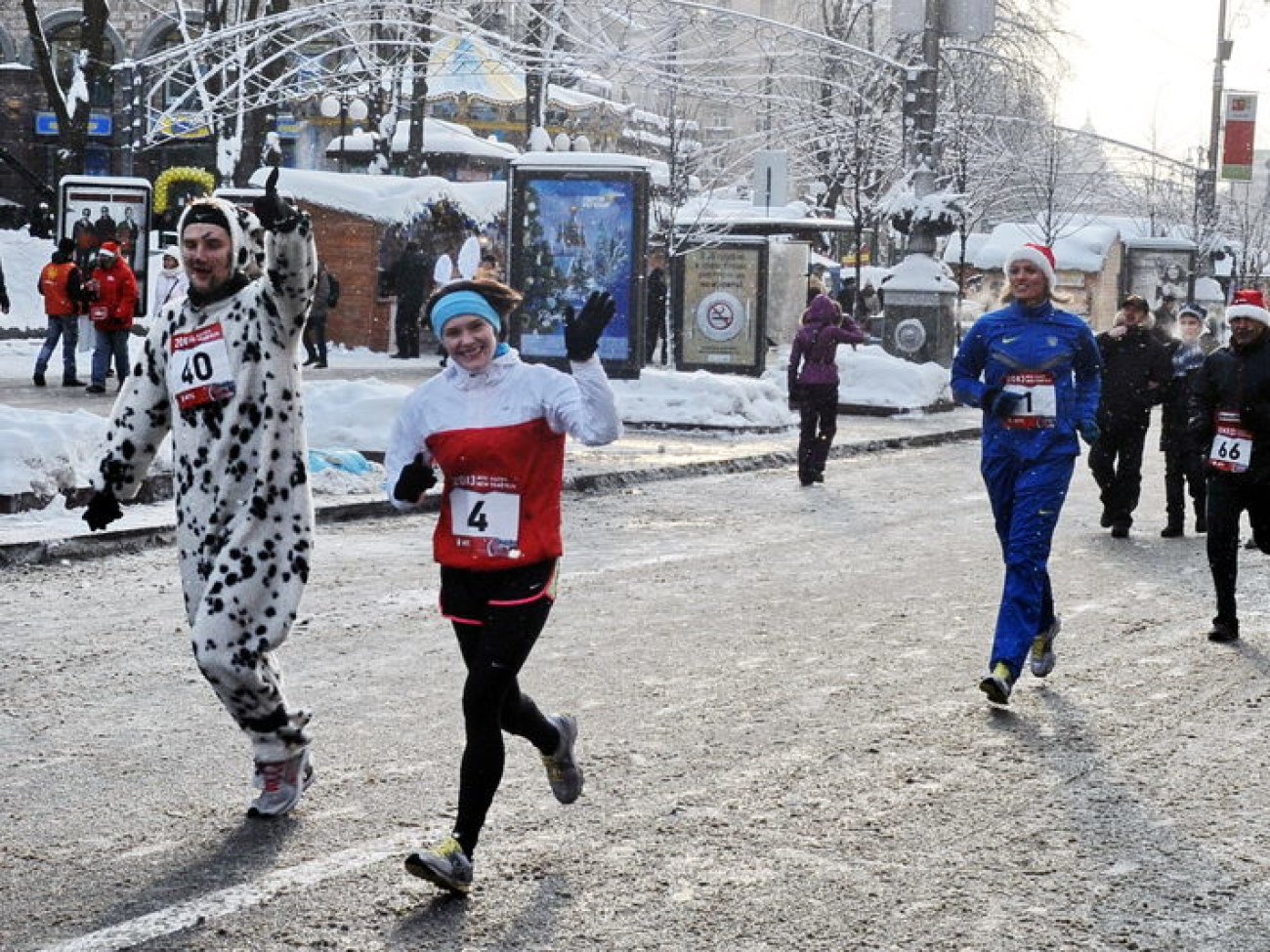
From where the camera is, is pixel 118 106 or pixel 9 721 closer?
pixel 9 721

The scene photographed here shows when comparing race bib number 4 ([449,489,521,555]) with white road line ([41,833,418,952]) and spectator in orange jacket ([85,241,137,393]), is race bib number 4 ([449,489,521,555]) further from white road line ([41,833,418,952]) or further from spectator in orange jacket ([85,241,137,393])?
spectator in orange jacket ([85,241,137,393])

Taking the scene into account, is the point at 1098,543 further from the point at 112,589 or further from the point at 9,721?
the point at 9,721

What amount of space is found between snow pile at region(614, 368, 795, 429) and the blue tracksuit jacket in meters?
12.6

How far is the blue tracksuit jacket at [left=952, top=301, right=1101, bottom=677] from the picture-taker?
7895 millimetres

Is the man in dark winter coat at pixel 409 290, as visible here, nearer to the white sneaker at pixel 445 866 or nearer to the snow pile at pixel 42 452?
the snow pile at pixel 42 452

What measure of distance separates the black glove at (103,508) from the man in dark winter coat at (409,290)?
22264 millimetres

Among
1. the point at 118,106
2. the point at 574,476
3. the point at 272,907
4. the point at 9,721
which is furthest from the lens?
the point at 118,106

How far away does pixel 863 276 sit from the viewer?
147 feet

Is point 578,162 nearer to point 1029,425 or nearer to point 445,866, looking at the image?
point 1029,425

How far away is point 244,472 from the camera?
5.68 meters

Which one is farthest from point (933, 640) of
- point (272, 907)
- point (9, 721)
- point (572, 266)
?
point (572, 266)

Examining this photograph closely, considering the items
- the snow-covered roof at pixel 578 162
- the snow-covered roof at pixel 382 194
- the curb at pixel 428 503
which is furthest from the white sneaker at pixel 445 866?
the snow-covered roof at pixel 382 194

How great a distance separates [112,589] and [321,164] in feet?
147

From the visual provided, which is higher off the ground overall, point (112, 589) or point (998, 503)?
point (998, 503)
